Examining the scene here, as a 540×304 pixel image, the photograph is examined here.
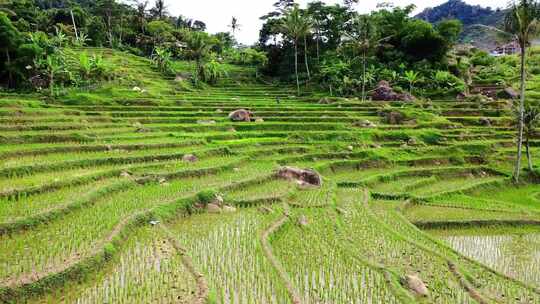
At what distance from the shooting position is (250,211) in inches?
467

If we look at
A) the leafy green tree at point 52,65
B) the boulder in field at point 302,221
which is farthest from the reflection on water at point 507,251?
the leafy green tree at point 52,65

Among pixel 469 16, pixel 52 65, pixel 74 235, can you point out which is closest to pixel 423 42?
pixel 52 65

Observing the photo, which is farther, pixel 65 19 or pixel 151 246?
pixel 65 19

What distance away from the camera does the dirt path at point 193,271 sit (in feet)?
21.1

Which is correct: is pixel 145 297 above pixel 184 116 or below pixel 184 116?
below

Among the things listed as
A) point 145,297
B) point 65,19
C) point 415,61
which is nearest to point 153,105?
point 145,297

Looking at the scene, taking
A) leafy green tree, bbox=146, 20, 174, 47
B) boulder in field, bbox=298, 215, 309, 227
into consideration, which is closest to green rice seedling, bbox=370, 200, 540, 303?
boulder in field, bbox=298, 215, 309, 227

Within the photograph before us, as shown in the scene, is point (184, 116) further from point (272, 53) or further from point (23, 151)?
point (272, 53)

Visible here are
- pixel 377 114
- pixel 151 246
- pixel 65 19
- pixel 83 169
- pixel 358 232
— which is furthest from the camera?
pixel 65 19

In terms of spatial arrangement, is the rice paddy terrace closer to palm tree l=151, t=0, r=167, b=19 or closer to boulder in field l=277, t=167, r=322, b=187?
boulder in field l=277, t=167, r=322, b=187

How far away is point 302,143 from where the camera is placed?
21.0 meters

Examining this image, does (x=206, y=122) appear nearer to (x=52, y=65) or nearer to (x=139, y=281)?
(x=52, y=65)

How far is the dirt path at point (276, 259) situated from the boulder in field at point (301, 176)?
3719mm

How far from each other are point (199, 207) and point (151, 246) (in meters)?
2.82
